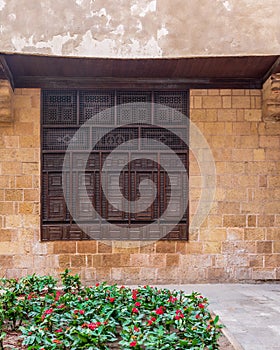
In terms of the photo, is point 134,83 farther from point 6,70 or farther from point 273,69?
point 273,69

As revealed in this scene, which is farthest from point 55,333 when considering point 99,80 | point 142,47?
point 99,80

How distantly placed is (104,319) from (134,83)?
3674 mm

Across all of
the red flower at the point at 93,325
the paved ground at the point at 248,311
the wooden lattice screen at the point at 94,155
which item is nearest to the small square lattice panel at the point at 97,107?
the wooden lattice screen at the point at 94,155

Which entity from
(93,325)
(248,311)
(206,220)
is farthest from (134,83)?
(93,325)

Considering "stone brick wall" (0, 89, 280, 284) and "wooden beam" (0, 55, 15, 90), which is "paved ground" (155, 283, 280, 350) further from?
"wooden beam" (0, 55, 15, 90)

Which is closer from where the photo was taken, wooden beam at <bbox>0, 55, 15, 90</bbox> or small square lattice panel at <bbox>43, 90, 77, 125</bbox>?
wooden beam at <bbox>0, 55, 15, 90</bbox>

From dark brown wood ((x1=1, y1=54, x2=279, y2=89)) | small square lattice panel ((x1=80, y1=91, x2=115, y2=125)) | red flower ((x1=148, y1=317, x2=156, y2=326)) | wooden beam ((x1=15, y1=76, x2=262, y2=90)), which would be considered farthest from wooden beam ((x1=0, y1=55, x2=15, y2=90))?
red flower ((x1=148, y1=317, x2=156, y2=326))

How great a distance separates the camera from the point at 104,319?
135 inches

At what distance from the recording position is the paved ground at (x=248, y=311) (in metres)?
3.58

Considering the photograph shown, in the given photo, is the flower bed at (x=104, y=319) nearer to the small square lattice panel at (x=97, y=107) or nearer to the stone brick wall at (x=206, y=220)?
the stone brick wall at (x=206, y=220)

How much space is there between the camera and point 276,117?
618cm

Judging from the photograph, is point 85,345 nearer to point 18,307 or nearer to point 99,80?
point 18,307

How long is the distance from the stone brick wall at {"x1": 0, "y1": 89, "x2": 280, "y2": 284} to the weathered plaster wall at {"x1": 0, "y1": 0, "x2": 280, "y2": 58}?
1179mm

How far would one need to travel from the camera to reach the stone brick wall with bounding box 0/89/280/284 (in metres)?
6.18
